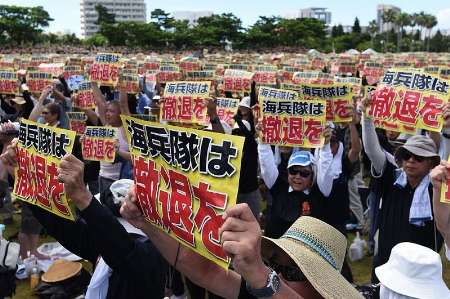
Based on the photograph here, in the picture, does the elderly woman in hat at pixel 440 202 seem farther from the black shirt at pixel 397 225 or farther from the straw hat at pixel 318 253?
the straw hat at pixel 318 253

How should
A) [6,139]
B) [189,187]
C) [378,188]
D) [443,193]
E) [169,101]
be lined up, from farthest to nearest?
[169,101]
[6,139]
[378,188]
[443,193]
[189,187]

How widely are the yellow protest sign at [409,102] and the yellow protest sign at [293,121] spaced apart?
1.77ft

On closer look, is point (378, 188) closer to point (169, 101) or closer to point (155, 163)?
point (155, 163)

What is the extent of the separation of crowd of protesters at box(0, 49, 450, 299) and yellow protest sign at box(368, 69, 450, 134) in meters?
0.15

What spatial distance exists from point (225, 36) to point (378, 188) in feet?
190

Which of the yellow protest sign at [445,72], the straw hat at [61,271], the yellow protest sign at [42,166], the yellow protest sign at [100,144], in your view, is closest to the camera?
the yellow protest sign at [42,166]

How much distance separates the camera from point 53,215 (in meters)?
2.90

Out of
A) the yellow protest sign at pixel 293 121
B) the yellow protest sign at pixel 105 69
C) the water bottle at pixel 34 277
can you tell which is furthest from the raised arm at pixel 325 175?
the yellow protest sign at pixel 105 69

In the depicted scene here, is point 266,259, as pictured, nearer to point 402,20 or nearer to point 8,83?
point 8,83

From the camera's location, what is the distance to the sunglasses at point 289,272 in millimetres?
1889

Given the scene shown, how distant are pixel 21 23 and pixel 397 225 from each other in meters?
59.4

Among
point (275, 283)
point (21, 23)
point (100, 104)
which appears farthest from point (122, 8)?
point (275, 283)

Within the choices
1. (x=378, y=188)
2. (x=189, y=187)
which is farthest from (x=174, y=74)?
(x=189, y=187)

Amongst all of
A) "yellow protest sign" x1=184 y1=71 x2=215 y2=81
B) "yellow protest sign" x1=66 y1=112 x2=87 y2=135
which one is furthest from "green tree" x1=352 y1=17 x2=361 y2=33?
"yellow protest sign" x1=66 y1=112 x2=87 y2=135
